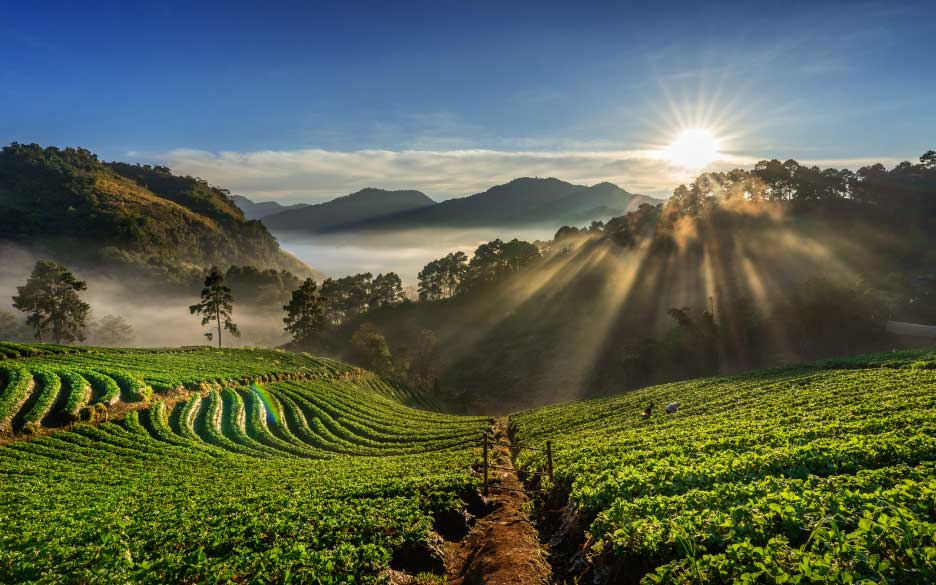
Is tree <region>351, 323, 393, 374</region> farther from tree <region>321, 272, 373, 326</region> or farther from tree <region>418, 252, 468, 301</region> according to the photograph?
tree <region>418, 252, 468, 301</region>

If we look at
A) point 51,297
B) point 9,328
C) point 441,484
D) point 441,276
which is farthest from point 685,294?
point 9,328

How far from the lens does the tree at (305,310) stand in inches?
5138

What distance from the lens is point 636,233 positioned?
6693 inches

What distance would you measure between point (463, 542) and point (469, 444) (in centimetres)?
2556

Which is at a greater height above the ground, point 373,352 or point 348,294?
point 348,294

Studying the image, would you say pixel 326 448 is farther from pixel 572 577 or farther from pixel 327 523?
pixel 572 577

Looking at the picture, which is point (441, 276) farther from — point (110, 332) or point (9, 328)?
point (9, 328)

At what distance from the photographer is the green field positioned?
407 inches

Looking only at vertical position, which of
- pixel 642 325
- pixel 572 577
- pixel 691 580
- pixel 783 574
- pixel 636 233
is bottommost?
pixel 642 325

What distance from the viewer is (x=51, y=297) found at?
118 meters

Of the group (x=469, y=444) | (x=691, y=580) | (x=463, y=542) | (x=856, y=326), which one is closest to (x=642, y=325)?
(x=856, y=326)

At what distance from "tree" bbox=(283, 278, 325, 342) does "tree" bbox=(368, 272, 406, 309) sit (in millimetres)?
51381

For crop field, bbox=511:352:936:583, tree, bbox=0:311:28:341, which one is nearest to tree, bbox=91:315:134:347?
tree, bbox=0:311:28:341

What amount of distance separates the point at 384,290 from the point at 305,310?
2361 inches
